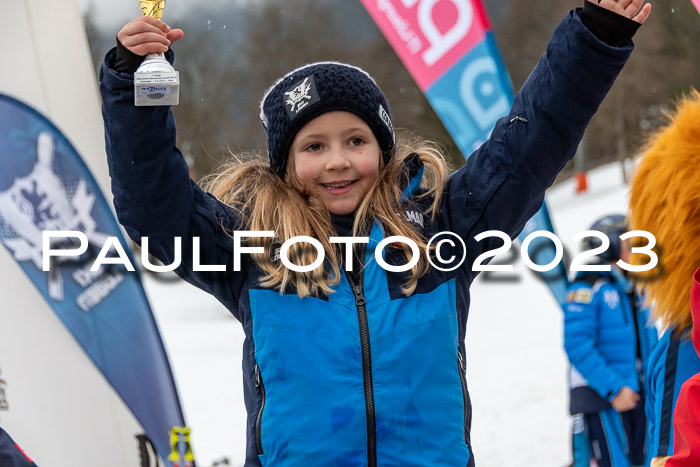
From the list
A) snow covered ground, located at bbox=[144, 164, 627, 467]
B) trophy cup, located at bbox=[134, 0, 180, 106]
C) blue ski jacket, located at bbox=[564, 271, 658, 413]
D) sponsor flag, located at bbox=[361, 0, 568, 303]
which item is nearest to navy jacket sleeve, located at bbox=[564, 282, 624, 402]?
blue ski jacket, located at bbox=[564, 271, 658, 413]

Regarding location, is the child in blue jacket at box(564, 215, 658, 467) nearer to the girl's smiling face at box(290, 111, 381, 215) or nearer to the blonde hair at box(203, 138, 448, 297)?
the blonde hair at box(203, 138, 448, 297)

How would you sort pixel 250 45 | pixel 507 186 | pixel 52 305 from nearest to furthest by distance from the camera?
pixel 507 186, pixel 52 305, pixel 250 45

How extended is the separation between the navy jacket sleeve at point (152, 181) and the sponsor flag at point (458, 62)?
2902 millimetres

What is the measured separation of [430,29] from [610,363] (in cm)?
202

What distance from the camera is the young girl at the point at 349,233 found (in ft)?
4.91

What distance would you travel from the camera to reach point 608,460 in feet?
12.2

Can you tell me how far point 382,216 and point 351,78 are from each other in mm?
332

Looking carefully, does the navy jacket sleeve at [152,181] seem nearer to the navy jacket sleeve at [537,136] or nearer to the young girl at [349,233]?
the young girl at [349,233]

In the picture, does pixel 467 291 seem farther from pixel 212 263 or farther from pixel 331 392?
pixel 212 263

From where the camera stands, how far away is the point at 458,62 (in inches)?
172

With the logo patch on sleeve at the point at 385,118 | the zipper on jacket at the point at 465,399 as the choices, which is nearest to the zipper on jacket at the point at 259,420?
the zipper on jacket at the point at 465,399

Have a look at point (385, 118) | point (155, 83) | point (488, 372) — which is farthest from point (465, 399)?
point (488, 372)

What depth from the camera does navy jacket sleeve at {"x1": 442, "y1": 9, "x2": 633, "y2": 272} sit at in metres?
1.50

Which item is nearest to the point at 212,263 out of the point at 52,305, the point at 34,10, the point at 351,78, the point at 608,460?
the point at 351,78
